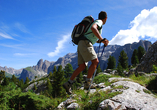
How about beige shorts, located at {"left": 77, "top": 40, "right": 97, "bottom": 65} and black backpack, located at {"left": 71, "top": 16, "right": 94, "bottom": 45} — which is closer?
beige shorts, located at {"left": 77, "top": 40, "right": 97, "bottom": 65}

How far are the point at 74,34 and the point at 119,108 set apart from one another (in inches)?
105

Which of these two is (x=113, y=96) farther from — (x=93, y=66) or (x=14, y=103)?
(x=14, y=103)

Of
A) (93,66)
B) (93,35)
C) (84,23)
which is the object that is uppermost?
(84,23)

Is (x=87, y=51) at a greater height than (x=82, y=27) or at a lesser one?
lesser

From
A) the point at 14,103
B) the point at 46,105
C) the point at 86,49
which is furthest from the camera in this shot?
the point at 14,103

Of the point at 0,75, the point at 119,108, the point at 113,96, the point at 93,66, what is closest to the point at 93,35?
the point at 93,66

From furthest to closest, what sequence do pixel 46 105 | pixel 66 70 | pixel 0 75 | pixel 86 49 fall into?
pixel 66 70
pixel 0 75
pixel 46 105
pixel 86 49

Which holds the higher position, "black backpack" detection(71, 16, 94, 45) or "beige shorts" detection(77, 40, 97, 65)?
"black backpack" detection(71, 16, 94, 45)

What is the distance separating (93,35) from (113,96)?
207 cm

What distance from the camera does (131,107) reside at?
7.98 ft

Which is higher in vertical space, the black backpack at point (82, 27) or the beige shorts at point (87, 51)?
the black backpack at point (82, 27)

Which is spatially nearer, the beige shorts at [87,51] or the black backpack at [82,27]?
the beige shorts at [87,51]

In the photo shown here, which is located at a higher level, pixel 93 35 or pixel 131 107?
pixel 93 35

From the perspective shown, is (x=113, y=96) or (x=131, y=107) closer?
(x=131, y=107)
